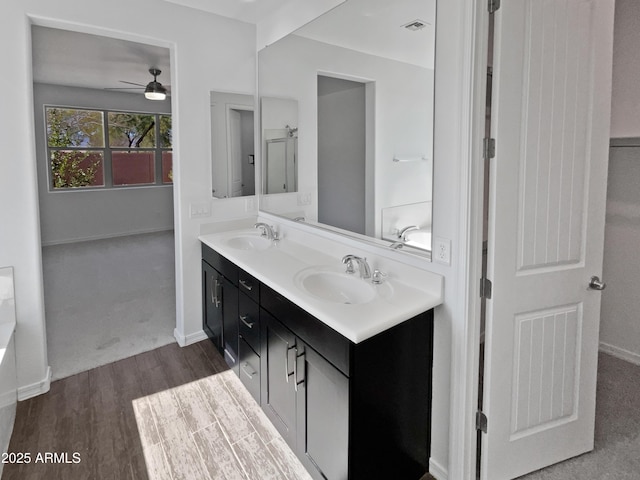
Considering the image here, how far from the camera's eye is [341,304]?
1.64 metres

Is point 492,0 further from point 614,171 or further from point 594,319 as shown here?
point 614,171

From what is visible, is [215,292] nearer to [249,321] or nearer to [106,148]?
[249,321]

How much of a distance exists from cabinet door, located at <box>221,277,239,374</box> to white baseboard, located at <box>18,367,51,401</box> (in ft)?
3.59

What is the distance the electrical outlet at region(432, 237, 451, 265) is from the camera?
5.42ft

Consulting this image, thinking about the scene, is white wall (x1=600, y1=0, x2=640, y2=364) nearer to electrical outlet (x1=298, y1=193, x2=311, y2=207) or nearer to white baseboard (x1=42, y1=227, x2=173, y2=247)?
electrical outlet (x1=298, y1=193, x2=311, y2=207)

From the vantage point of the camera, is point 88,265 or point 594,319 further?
point 88,265

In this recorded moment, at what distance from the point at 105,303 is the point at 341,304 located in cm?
331

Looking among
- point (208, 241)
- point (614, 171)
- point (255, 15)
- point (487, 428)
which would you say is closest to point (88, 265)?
point (208, 241)

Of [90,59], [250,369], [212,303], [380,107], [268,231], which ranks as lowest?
[250,369]

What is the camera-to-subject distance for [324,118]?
8.14ft

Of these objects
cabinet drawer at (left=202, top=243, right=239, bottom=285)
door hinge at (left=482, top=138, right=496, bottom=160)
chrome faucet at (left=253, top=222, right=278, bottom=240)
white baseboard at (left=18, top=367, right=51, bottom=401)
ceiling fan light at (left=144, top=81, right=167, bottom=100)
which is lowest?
white baseboard at (left=18, top=367, right=51, bottom=401)

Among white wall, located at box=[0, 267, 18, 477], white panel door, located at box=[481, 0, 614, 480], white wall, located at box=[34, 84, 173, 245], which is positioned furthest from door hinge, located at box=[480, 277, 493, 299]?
white wall, located at box=[34, 84, 173, 245]

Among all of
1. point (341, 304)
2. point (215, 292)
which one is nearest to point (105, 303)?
point (215, 292)

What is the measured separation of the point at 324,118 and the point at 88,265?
15.0 ft
